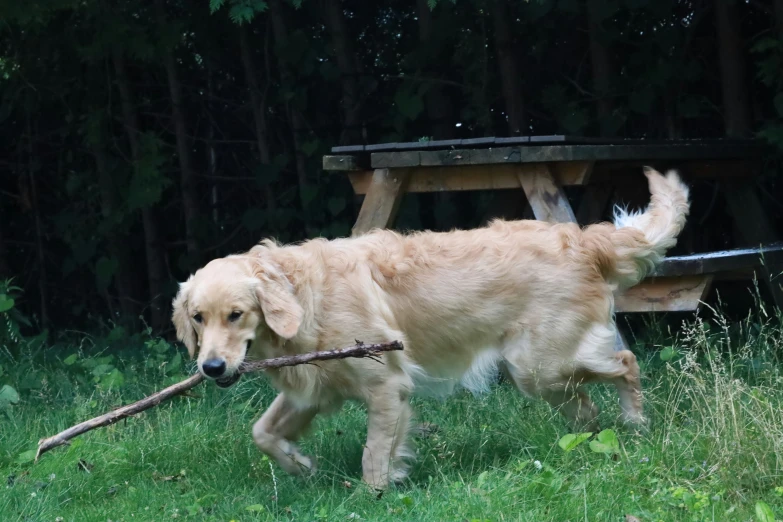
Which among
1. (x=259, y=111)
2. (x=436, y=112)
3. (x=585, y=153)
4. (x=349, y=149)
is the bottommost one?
(x=585, y=153)

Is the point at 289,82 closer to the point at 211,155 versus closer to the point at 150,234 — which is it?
the point at 211,155

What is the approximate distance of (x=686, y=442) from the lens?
12.2 ft

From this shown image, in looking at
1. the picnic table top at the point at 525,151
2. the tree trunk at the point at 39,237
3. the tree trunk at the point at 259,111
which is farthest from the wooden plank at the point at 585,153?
the tree trunk at the point at 39,237

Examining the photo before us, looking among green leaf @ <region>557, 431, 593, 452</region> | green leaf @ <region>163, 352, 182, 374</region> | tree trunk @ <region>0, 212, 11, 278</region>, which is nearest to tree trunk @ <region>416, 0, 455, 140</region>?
green leaf @ <region>163, 352, 182, 374</region>

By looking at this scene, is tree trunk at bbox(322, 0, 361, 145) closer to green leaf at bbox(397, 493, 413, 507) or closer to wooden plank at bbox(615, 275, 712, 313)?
wooden plank at bbox(615, 275, 712, 313)

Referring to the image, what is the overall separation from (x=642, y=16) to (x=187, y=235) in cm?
465

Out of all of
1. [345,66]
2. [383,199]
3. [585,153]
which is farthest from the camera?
[345,66]

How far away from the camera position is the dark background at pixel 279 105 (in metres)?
7.34

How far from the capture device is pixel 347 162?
6047 millimetres

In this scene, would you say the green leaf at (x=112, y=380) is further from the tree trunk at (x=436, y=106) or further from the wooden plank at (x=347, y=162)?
the tree trunk at (x=436, y=106)

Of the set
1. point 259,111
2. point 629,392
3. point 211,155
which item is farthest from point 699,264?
point 211,155

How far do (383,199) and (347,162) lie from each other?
1.20 feet

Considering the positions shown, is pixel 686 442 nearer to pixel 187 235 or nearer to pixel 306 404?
pixel 306 404

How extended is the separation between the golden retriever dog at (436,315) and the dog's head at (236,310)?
0.5 inches
